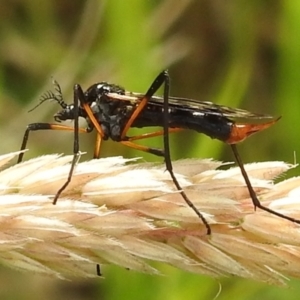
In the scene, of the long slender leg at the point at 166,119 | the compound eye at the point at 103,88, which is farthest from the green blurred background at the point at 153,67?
the long slender leg at the point at 166,119

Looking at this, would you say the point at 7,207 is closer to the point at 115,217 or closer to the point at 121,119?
the point at 115,217

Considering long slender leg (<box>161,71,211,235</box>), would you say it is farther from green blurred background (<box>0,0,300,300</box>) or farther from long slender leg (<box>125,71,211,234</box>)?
green blurred background (<box>0,0,300,300</box>)

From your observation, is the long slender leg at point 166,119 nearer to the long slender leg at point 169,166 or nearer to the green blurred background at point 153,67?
the long slender leg at point 169,166

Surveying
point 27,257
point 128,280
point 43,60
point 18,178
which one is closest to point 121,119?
point 128,280

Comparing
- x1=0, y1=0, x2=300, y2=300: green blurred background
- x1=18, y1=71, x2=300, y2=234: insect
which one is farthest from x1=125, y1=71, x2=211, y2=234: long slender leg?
x1=0, y1=0, x2=300, y2=300: green blurred background

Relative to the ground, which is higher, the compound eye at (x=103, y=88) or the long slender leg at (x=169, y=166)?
the compound eye at (x=103, y=88)

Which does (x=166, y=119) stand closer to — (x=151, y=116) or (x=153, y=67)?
(x=151, y=116)
